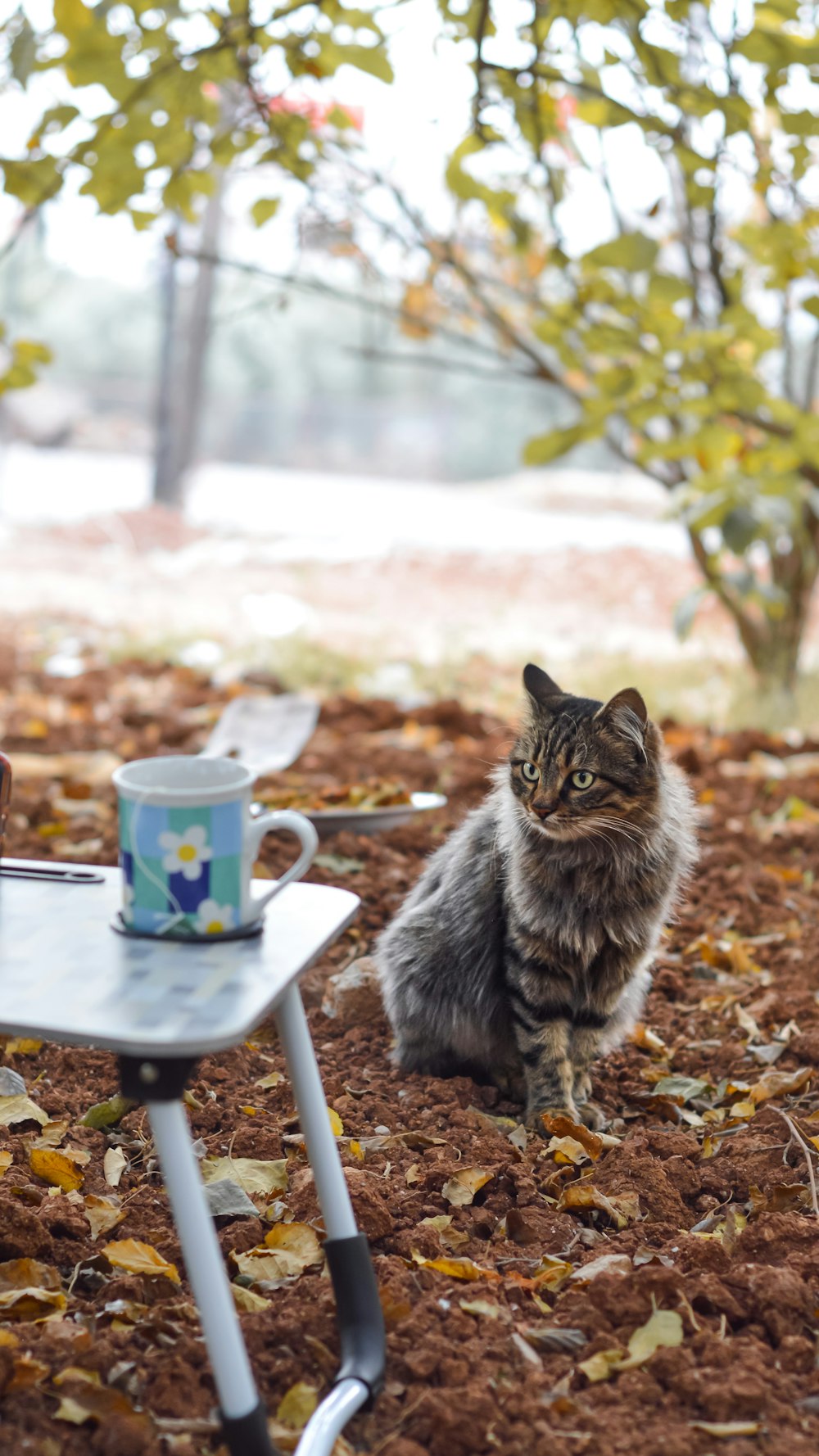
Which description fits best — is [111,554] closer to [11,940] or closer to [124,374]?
[124,374]

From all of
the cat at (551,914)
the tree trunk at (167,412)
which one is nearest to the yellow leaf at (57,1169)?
the cat at (551,914)

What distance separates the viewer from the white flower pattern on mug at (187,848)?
143cm

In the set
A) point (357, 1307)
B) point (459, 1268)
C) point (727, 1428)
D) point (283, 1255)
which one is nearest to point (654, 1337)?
point (727, 1428)

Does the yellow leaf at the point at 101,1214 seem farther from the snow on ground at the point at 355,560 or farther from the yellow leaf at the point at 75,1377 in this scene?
the snow on ground at the point at 355,560

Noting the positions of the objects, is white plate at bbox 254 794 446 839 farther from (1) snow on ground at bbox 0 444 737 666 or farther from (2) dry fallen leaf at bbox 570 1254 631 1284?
(1) snow on ground at bbox 0 444 737 666

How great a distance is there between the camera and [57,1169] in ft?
6.70

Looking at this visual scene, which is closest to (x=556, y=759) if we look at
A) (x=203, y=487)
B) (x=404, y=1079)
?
(x=404, y=1079)

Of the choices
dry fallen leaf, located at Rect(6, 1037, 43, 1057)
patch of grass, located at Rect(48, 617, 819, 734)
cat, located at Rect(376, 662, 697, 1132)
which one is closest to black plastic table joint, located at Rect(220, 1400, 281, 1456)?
cat, located at Rect(376, 662, 697, 1132)

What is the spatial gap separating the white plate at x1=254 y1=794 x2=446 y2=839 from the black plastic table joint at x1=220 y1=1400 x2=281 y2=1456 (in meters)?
2.08

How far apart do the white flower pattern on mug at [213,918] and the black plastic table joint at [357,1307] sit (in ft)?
1.69

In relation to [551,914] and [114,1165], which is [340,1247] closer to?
[114,1165]

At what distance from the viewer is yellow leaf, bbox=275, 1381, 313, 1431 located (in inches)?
60.6

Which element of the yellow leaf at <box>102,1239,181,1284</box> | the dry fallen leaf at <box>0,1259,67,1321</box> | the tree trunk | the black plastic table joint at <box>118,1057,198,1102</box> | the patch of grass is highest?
the tree trunk

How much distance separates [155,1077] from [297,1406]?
585 millimetres
